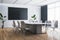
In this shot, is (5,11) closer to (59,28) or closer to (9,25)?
(9,25)

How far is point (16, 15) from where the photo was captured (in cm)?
1159

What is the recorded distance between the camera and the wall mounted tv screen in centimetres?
1138

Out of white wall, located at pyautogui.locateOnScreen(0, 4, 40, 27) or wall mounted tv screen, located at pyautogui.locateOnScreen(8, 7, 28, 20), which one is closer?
white wall, located at pyautogui.locateOnScreen(0, 4, 40, 27)

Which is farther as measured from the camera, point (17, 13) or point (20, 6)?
point (20, 6)

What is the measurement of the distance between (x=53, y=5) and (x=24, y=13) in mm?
3618

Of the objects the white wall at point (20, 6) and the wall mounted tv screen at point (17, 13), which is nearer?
the white wall at point (20, 6)

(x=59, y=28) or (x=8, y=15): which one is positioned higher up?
(x=8, y=15)

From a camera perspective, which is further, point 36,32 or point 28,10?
point 28,10

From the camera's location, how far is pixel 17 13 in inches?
457

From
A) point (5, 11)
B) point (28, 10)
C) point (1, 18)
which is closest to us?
point (1, 18)

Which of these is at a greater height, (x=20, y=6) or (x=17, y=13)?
(x=20, y=6)

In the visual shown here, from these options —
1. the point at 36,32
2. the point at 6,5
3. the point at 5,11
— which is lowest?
the point at 36,32

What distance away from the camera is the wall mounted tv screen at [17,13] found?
37.3 feet

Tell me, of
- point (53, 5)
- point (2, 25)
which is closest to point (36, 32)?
point (53, 5)
